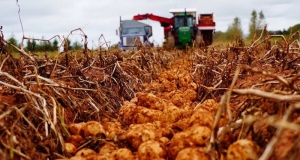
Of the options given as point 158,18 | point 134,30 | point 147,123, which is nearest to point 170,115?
point 147,123

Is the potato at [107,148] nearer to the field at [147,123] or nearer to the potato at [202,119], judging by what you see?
the field at [147,123]

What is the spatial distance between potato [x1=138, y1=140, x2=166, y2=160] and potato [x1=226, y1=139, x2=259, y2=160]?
518mm

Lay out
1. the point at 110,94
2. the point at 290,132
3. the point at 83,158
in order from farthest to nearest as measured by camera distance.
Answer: the point at 110,94, the point at 83,158, the point at 290,132

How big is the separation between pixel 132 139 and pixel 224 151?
76 centimetres

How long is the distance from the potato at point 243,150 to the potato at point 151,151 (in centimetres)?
52

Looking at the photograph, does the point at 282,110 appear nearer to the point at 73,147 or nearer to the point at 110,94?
the point at 73,147

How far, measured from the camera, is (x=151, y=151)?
2240 mm

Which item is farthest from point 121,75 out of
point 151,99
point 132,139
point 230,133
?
point 230,133

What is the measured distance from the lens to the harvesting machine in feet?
63.8

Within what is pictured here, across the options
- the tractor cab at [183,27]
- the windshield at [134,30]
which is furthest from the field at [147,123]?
the windshield at [134,30]

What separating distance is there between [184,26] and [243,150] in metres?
19.0

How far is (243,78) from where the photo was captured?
4730 mm

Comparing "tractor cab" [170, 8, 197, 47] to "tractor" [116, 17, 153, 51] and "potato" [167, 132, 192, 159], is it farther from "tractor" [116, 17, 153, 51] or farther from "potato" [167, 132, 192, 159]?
"potato" [167, 132, 192, 159]

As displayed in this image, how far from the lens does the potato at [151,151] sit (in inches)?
88.0
